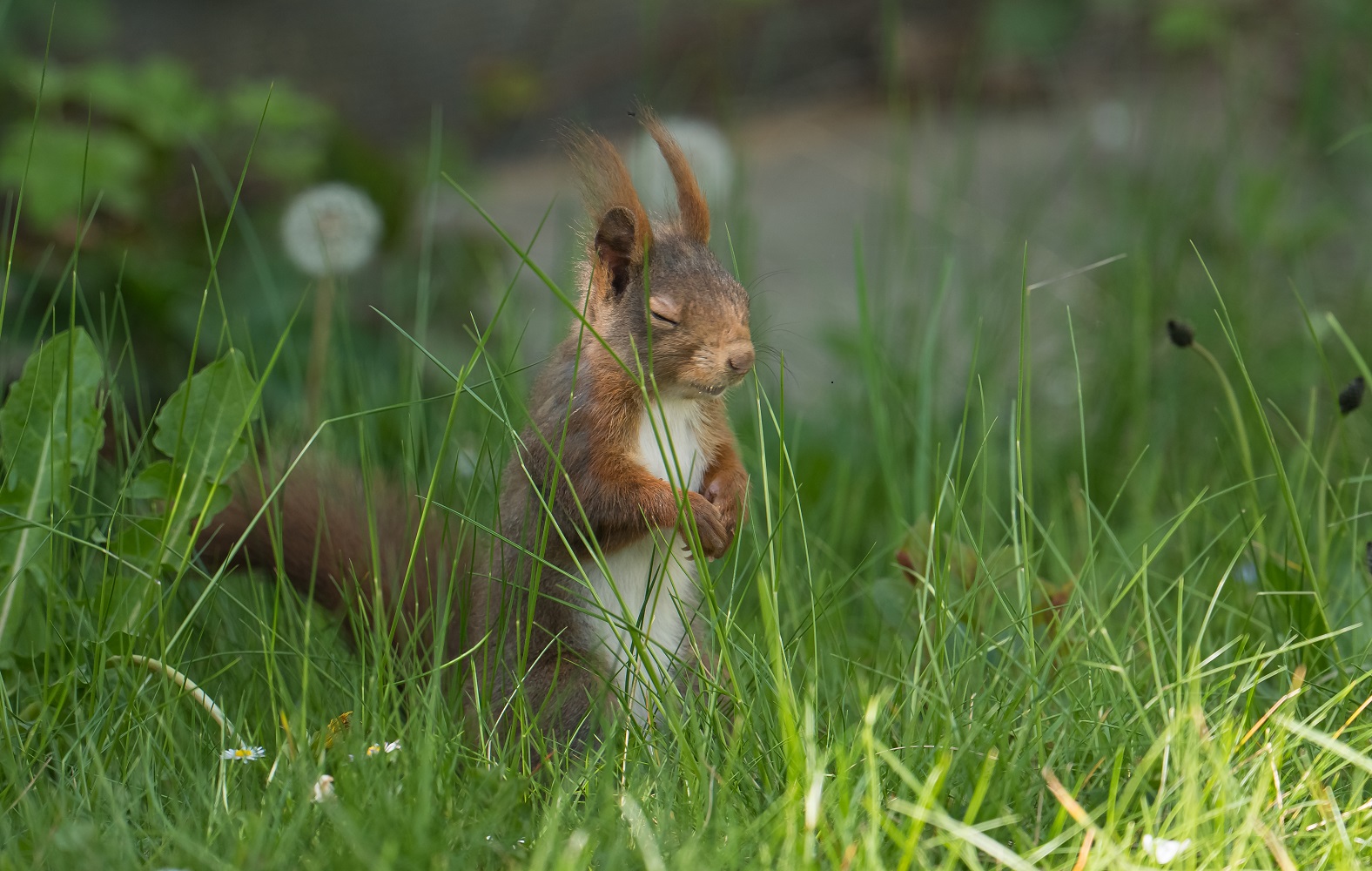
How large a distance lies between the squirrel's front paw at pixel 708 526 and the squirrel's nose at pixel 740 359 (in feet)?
0.51

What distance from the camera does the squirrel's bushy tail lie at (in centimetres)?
188

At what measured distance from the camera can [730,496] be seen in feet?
5.56

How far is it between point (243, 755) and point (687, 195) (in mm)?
831

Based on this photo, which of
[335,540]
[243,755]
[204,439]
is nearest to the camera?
[243,755]

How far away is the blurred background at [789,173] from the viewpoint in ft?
9.87

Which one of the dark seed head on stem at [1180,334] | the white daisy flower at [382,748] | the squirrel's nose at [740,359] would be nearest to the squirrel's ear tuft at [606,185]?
the squirrel's nose at [740,359]

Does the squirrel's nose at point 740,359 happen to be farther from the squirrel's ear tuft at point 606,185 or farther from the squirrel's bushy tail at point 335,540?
the squirrel's bushy tail at point 335,540

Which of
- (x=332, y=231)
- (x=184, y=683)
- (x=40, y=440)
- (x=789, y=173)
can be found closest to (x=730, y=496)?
(x=184, y=683)

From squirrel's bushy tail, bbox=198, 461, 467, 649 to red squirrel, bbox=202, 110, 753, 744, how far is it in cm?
4

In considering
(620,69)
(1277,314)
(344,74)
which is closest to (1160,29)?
(1277,314)

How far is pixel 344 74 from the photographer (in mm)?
5316

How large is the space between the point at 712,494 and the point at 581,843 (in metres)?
0.64

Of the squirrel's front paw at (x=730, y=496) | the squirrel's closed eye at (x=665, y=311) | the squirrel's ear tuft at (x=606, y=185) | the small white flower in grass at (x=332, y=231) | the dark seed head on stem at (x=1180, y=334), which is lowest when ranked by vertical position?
the squirrel's front paw at (x=730, y=496)

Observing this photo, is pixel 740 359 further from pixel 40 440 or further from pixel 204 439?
pixel 40 440
